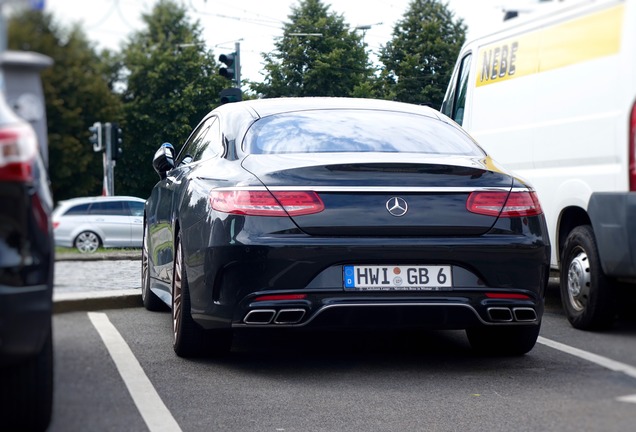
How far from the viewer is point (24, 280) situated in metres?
1.24

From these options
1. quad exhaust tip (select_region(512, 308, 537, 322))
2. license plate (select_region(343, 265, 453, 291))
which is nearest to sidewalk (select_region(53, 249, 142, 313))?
license plate (select_region(343, 265, 453, 291))

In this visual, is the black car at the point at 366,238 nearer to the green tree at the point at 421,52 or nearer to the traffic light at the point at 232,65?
the green tree at the point at 421,52

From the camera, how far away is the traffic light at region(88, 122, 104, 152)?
1.25 meters

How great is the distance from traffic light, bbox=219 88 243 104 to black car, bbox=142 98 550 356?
189cm

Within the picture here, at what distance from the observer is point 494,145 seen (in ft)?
12.3

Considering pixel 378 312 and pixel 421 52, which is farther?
pixel 378 312

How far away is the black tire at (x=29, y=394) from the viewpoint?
1.32 m

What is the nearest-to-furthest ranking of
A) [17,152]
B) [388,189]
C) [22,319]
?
[17,152], [22,319], [388,189]

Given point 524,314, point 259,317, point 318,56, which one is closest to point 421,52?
point 318,56

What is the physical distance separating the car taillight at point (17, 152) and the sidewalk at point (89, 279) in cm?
12

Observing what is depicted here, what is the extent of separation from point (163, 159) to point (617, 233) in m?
0.65

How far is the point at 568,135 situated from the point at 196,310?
2.81 m

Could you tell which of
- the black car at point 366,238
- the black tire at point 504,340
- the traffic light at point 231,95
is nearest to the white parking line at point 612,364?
the traffic light at point 231,95

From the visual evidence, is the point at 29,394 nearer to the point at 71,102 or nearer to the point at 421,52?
the point at 71,102
